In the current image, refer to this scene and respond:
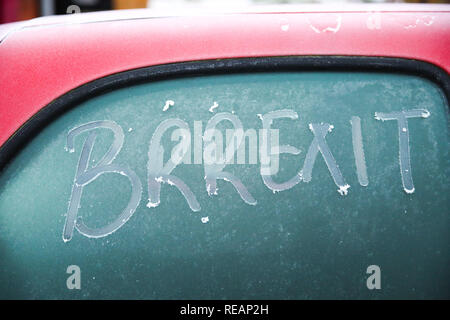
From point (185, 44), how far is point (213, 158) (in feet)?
0.94

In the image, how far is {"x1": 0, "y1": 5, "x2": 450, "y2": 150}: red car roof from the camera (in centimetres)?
124

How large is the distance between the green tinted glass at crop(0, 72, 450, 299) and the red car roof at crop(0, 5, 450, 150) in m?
0.14

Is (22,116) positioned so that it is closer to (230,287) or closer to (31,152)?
(31,152)

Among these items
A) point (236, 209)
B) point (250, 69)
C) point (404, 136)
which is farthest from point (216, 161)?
point (404, 136)

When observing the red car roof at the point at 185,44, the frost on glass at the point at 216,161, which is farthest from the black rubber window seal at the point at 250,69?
the frost on glass at the point at 216,161

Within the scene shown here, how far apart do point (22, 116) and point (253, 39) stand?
57cm

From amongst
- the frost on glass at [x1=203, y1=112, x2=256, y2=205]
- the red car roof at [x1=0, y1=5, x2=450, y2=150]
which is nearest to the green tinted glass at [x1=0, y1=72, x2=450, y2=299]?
the frost on glass at [x1=203, y1=112, x2=256, y2=205]

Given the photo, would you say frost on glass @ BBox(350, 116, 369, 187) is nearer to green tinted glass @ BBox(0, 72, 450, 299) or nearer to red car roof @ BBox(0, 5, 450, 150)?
green tinted glass @ BBox(0, 72, 450, 299)

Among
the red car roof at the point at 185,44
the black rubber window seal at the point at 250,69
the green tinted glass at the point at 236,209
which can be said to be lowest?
the green tinted glass at the point at 236,209

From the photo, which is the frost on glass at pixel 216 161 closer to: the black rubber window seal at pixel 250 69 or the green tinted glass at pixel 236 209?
the green tinted glass at pixel 236 209

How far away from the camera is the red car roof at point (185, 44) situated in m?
1.24

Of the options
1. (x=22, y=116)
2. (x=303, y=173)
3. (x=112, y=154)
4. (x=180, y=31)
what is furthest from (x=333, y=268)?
(x=22, y=116)

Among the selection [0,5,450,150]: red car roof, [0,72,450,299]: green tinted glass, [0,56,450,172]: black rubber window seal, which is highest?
[0,5,450,150]: red car roof

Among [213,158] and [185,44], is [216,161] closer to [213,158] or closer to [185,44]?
[213,158]
